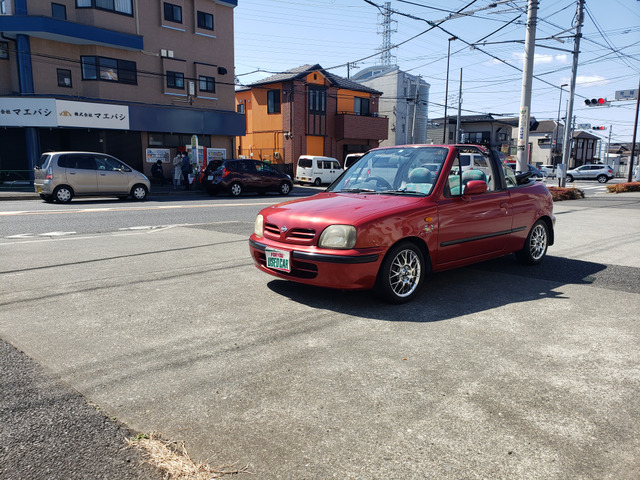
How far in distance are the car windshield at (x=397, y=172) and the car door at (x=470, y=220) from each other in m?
0.23

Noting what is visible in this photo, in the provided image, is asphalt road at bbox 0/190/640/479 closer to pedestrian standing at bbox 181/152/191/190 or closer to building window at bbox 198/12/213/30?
pedestrian standing at bbox 181/152/191/190

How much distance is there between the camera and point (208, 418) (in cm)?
272

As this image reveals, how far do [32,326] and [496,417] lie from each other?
12.5 feet

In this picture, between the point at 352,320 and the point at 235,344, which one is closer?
the point at 235,344

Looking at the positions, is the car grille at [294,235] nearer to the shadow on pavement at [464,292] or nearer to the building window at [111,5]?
the shadow on pavement at [464,292]

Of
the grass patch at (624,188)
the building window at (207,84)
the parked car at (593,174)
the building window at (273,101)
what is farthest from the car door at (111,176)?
the parked car at (593,174)


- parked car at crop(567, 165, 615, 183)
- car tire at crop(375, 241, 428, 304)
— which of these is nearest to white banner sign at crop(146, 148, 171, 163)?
car tire at crop(375, 241, 428, 304)

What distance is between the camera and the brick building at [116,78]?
21.5m

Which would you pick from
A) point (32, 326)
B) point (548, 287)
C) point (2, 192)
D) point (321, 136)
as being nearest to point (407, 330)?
point (548, 287)

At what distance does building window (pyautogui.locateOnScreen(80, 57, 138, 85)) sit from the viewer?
76.8 ft

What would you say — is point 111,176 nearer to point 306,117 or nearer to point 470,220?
point 470,220

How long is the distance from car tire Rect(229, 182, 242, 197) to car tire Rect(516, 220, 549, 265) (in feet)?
52.0

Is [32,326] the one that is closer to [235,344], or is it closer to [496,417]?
[235,344]

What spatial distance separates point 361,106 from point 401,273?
36.5m
